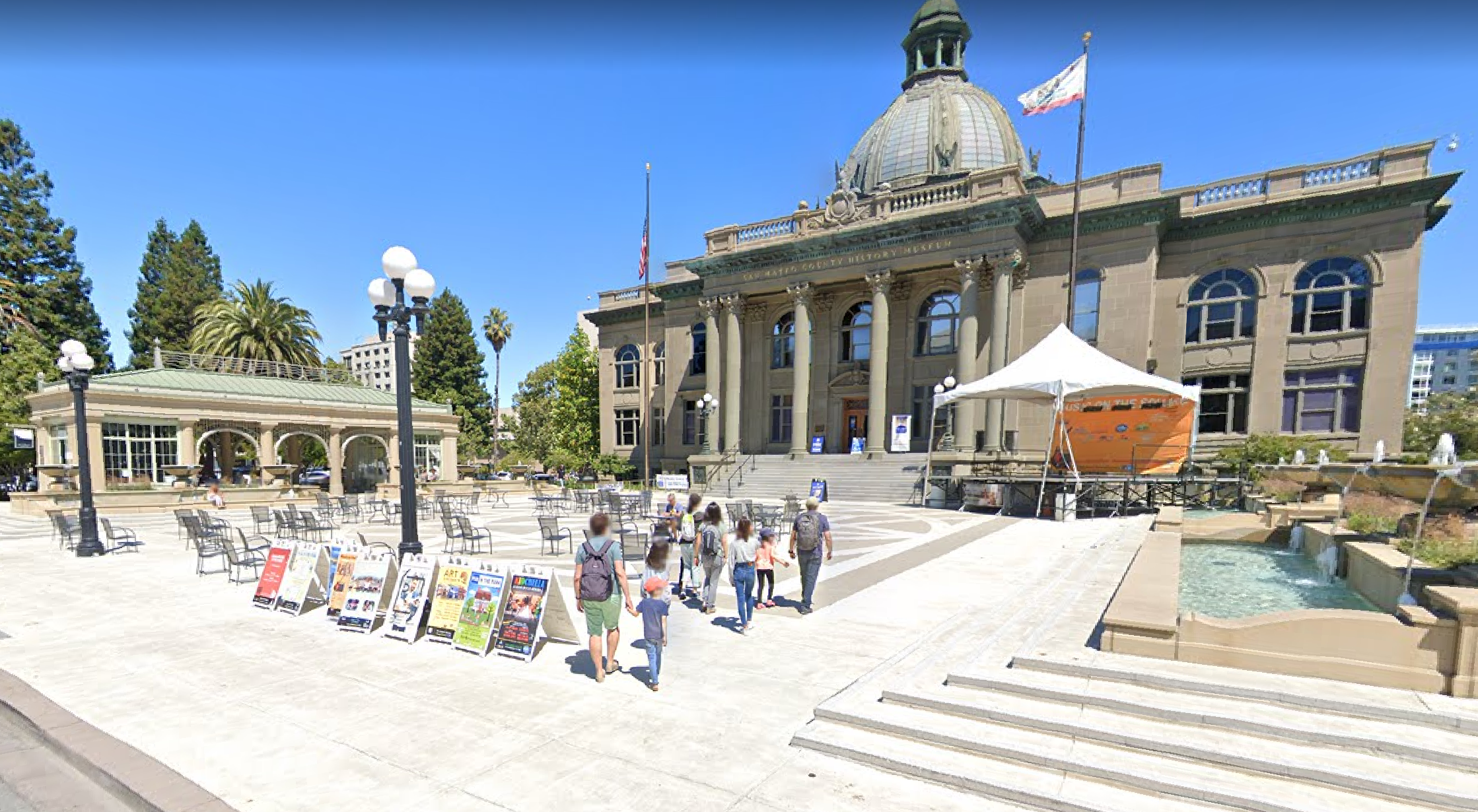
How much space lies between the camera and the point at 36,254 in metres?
36.5

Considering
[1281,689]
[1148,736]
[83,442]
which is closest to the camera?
[1148,736]

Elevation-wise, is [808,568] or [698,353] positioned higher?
[698,353]

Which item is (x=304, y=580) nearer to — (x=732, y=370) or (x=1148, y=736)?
(x=1148, y=736)

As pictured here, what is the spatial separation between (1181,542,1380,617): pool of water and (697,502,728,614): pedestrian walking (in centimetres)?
600

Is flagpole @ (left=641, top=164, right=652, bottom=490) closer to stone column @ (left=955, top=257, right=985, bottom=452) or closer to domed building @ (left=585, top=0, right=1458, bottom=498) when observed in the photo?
domed building @ (left=585, top=0, right=1458, bottom=498)

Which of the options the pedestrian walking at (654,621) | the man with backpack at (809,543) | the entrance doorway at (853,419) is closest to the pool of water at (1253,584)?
the man with backpack at (809,543)

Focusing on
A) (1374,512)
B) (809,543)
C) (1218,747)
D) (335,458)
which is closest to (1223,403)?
(1374,512)

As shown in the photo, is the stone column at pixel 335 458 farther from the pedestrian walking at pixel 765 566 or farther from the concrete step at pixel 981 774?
the concrete step at pixel 981 774

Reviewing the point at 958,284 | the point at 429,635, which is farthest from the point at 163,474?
the point at 958,284

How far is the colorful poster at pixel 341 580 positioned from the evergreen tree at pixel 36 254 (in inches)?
1737

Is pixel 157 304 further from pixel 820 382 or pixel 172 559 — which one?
pixel 820 382

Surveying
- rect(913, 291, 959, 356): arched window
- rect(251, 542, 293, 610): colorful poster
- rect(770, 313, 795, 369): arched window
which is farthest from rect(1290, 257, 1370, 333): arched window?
rect(251, 542, 293, 610): colorful poster

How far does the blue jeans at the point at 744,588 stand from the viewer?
23.5ft

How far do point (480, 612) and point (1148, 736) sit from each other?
259 inches
